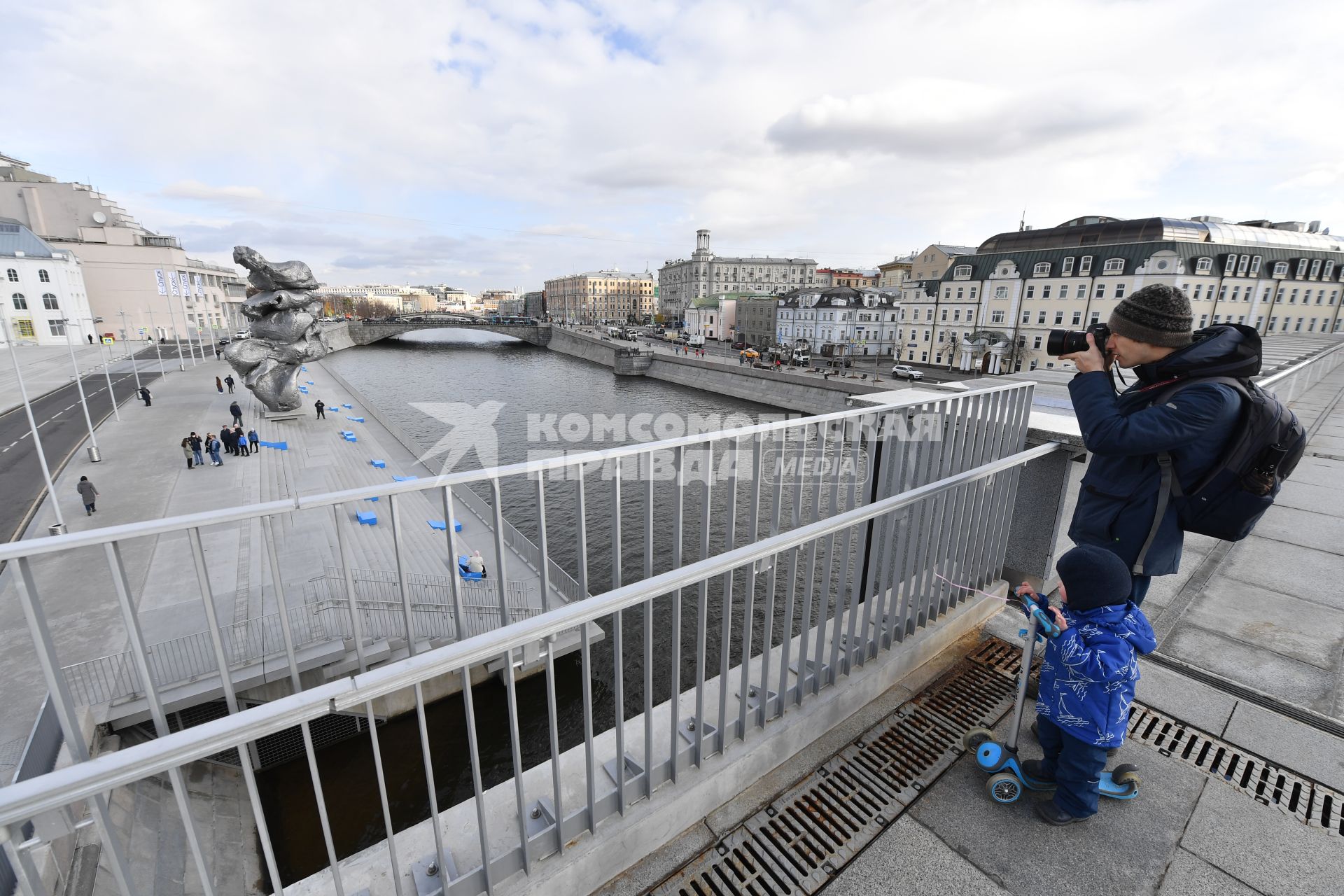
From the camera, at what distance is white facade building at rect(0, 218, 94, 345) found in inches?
1887

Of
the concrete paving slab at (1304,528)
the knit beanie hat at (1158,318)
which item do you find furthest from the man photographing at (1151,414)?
the concrete paving slab at (1304,528)

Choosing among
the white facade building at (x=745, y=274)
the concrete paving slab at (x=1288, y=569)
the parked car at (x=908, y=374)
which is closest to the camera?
the concrete paving slab at (x=1288, y=569)

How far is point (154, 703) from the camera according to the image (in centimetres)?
170

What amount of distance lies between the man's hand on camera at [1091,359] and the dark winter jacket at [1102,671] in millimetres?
1017

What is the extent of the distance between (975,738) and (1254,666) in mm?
2152

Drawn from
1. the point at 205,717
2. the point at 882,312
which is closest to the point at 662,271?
the point at 882,312

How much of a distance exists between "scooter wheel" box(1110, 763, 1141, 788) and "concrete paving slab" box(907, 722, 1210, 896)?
91 mm

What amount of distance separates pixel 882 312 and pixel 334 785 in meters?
62.5

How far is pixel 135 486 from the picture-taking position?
1750cm

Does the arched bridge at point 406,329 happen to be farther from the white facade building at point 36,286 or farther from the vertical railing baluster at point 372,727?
the vertical railing baluster at point 372,727

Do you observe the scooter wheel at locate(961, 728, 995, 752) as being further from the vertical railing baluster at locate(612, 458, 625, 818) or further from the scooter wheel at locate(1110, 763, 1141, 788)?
the vertical railing baluster at locate(612, 458, 625, 818)

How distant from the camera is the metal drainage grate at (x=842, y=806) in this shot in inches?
95.8

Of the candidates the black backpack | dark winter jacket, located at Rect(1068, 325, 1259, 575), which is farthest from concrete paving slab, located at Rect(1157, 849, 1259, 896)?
the black backpack

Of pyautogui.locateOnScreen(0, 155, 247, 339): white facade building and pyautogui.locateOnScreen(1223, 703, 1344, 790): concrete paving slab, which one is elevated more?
pyautogui.locateOnScreen(0, 155, 247, 339): white facade building
